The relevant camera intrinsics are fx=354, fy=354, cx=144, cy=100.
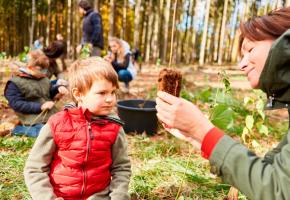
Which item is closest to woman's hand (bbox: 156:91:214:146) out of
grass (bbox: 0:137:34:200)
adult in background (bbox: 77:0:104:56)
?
grass (bbox: 0:137:34:200)

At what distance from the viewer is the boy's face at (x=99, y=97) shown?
2025mm

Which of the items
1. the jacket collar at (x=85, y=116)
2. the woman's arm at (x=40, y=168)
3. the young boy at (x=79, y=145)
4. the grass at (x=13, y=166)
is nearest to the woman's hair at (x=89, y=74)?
the young boy at (x=79, y=145)

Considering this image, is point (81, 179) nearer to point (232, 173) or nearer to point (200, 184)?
point (232, 173)

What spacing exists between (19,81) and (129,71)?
3453mm

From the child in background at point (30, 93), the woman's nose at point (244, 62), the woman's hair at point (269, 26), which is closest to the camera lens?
the woman's hair at point (269, 26)

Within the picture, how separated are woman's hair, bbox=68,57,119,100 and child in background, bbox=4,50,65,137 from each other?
1999mm

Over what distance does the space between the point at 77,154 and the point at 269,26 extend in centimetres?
122

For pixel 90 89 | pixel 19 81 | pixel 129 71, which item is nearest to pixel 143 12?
pixel 129 71

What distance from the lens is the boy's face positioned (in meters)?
2.03

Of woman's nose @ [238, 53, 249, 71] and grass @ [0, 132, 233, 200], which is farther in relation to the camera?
grass @ [0, 132, 233, 200]

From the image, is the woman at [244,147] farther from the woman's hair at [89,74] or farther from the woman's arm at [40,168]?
the woman's arm at [40,168]

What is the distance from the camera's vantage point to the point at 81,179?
203 cm

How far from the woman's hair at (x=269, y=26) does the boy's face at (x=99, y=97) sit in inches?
33.3

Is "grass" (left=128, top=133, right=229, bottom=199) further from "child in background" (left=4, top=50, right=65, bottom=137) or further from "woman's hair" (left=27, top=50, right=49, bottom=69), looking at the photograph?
"woman's hair" (left=27, top=50, right=49, bottom=69)
